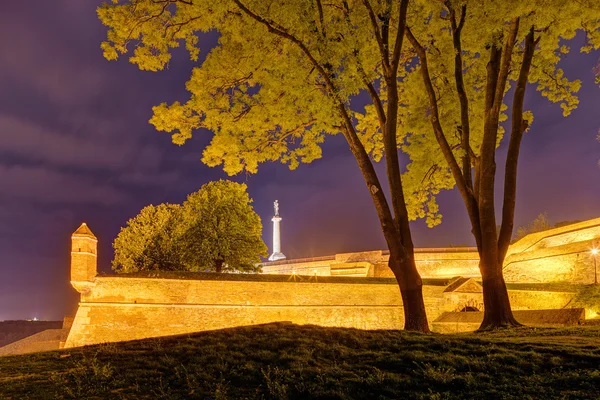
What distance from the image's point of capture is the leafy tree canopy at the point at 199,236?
94.4 feet

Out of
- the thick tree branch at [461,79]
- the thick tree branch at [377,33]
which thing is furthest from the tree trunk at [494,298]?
the thick tree branch at [377,33]

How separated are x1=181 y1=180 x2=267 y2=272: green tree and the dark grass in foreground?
20.0 metres

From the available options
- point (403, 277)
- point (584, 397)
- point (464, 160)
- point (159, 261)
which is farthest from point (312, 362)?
point (159, 261)

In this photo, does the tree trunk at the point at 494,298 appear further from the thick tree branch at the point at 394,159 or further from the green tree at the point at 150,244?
the green tree at the point at 150,244

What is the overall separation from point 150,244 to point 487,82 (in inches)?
954

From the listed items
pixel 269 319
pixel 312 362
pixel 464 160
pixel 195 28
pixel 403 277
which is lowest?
pixel 269 319

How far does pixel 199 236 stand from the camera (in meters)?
29.0

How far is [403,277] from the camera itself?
1067 cm

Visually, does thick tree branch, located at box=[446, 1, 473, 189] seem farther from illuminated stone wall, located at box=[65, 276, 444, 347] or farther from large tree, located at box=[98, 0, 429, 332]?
illuminated stone wall, located at box=[65, 276, 444, 347]

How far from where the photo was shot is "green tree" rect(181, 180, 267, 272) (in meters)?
28.6

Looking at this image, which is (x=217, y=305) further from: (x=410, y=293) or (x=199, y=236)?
(x=410, y=293)

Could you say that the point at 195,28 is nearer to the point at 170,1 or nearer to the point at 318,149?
the point at 170,1

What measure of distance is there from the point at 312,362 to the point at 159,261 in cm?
2516

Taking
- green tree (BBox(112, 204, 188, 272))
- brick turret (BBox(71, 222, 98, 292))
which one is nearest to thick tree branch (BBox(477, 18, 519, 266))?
brick turret (BBox(71, 222, 98, 292))
